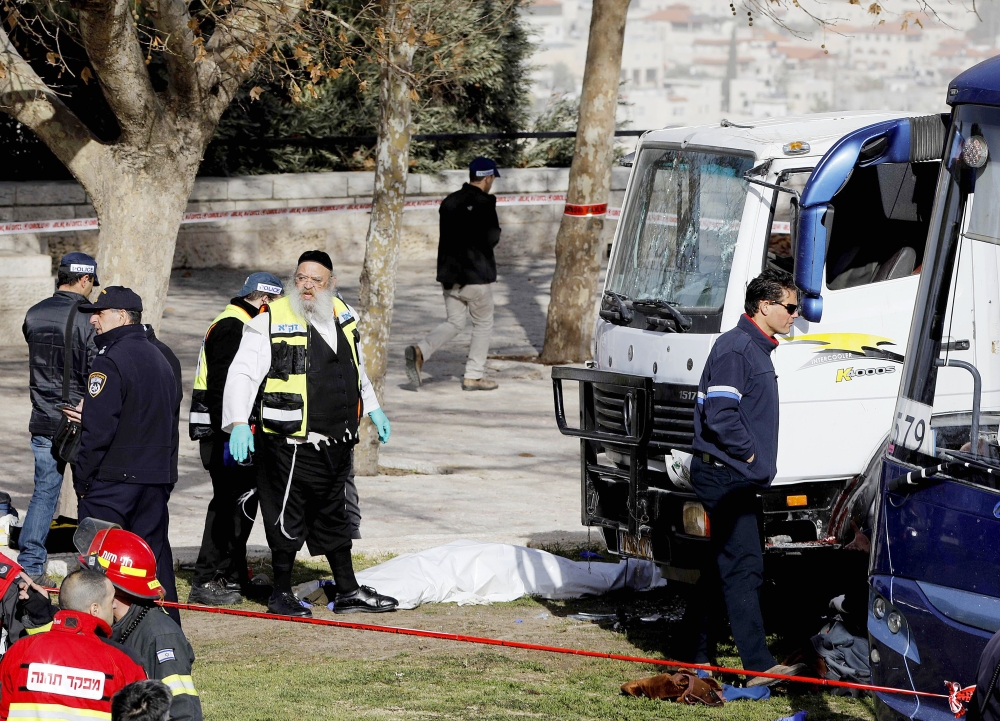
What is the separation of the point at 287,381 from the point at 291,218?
12875 millimetres

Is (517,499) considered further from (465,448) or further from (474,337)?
(474,337)

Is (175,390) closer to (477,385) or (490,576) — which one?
(490,576)

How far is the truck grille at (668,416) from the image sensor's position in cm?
715

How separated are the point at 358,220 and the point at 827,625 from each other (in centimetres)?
1470

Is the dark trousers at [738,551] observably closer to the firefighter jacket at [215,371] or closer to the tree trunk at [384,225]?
the firefighter jacket at [215,371]

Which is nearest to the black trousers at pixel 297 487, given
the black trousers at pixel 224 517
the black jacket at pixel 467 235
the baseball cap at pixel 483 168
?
the black trousers at pixel 224 517

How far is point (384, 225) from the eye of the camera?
10.9m

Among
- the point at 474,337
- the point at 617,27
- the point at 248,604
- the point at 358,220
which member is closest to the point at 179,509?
the point at 248,604

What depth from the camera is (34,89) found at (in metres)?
8.28

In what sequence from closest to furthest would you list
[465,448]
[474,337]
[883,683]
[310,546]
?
[883,683] → [310,546] → [465,448] → [474,337]

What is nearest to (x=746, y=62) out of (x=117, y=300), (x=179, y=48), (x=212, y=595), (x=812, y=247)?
(x=179, y=48)

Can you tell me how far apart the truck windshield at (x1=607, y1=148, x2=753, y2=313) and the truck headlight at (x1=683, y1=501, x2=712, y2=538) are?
0.98 m

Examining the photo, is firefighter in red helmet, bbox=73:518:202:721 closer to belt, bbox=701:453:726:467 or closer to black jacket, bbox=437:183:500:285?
belt, bbox=701:453:726:467

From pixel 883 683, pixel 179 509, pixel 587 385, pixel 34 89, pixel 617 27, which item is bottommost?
pixel 179 509
